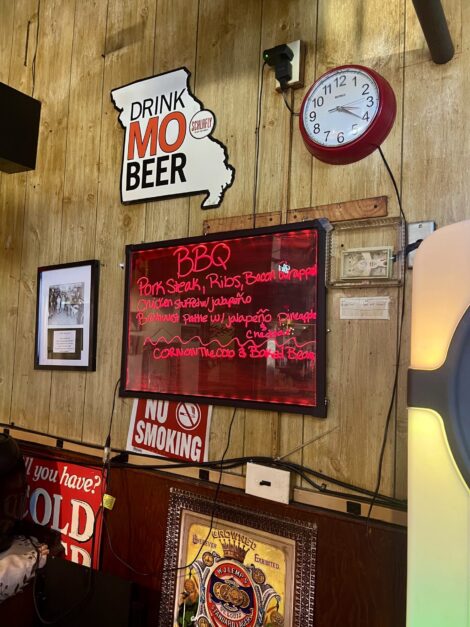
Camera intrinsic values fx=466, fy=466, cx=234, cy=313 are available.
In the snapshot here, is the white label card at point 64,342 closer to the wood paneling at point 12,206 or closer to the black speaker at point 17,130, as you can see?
the wood paneling at point 12,206

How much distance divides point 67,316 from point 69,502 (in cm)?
90

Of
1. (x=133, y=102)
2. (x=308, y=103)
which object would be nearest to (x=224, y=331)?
(x=308, y=103)

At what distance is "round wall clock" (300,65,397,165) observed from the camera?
1539 millimetres

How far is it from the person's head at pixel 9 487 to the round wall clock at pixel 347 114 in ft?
5.74

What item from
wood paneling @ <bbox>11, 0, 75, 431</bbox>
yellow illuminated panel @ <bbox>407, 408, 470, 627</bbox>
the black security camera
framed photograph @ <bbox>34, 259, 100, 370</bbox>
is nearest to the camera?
yellow illuminated panel @ <bbox>407, 408, 470, 627</bbox>

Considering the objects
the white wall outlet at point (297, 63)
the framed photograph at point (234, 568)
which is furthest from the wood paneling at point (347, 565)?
the white wall outlet at point (297, 63)

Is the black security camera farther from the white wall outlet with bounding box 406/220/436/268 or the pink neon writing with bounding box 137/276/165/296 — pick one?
the pink neon writing with bounding box 137/276/165/296

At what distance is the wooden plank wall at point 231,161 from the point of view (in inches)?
60.6

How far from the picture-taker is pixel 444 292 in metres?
0.96

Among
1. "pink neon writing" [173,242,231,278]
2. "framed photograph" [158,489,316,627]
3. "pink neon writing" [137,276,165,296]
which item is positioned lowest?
"framed photograph" [158,489,316,627]

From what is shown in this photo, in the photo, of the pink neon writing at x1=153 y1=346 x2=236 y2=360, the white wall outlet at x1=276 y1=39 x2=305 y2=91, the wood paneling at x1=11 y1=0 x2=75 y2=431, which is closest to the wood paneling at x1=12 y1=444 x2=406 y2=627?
the pink neon writing at x1=153 y1=346 x2=236 y2=360

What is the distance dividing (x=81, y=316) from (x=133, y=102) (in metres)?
1.06

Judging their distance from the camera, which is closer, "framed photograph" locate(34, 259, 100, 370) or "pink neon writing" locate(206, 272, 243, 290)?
"pink neon writing" locate(206, 272, 243, 290)

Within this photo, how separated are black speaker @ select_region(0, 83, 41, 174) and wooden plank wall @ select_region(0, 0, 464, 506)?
0.77ft
